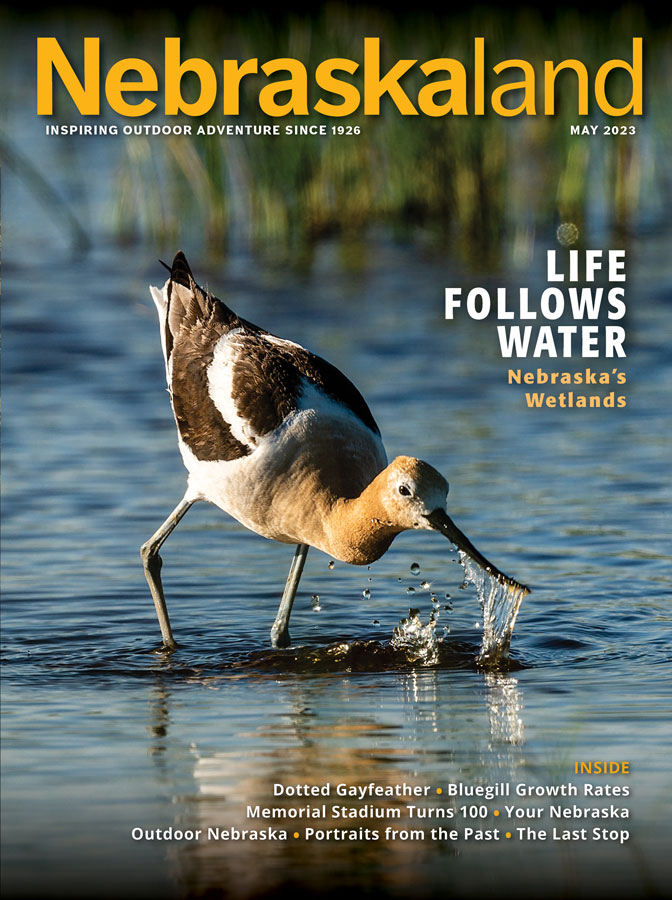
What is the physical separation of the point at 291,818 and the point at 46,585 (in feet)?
10.7

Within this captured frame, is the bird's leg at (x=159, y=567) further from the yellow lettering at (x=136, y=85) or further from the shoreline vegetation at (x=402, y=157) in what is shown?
the shoreline vegetation at (x=402, y=157)

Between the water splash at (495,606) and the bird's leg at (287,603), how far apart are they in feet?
2.81

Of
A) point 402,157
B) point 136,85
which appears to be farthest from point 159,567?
point 402,157

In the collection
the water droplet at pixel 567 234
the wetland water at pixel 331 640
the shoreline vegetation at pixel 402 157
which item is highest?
the shoreline vegetation at pixel 402 157

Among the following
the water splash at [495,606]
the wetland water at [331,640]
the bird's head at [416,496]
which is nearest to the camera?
the wetland water at [331,640]

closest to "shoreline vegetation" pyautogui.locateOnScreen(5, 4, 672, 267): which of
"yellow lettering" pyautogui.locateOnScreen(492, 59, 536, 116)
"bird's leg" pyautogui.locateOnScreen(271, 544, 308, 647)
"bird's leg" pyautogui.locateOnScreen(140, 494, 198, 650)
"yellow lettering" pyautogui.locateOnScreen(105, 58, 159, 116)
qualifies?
"yellow lettering" pyautogui.locateOnScreen(492, 59, 536, 116)

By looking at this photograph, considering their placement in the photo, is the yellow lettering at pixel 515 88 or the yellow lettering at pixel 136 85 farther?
the yellow lettering at pixel 515 88

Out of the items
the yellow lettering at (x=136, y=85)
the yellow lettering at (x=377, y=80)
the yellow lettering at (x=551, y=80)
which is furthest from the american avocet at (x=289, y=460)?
the yellow lettering at (x=551, y=80)

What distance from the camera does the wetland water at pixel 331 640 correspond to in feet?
15.5

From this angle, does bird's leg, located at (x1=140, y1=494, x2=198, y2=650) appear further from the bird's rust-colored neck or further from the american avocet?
the bird's rust-colored neck

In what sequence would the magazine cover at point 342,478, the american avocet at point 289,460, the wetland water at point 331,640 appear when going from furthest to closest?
the american avocet at point 289,460 < the magazine cover at point 342,478 < the wetland water at point 331,640

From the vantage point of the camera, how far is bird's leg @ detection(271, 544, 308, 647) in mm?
7203

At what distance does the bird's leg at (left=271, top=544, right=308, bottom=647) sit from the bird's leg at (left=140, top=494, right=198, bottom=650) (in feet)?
1.52

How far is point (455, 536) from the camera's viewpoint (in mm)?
6676
